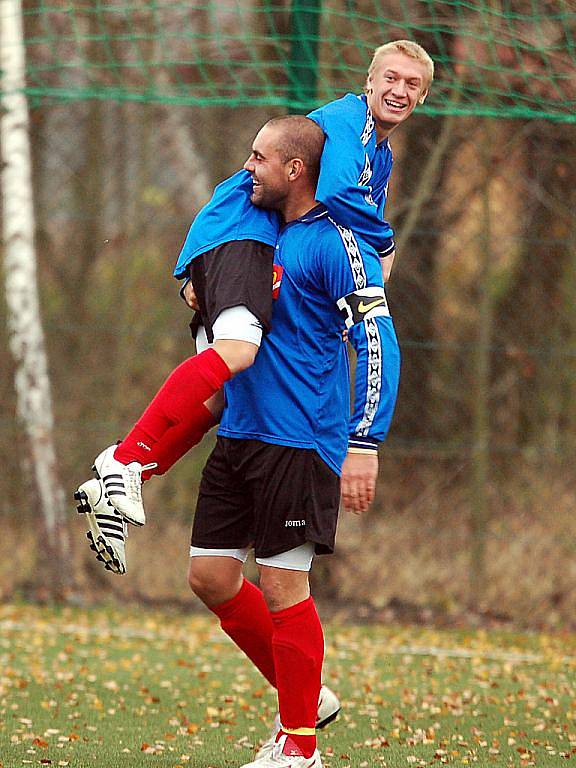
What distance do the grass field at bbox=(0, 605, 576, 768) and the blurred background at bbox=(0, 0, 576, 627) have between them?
37 centimetres

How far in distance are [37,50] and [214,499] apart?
4.93 meters

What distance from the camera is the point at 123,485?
3166 millimetres

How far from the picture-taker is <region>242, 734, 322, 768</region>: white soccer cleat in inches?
129

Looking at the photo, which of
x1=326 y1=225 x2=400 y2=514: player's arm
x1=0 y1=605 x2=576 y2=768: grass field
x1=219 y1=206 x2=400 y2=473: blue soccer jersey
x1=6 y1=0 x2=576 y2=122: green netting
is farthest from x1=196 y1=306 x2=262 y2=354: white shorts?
x1=6 y1=0 x2=576 y2=122: green netting

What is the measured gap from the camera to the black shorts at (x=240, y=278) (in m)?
3.25

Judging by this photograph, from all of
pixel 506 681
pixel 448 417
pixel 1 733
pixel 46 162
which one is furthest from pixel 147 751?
pixel 46 162

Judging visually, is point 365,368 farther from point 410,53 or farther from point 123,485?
point 410,53

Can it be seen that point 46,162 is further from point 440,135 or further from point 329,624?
point 329,624

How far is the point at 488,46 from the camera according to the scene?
6012 millimetres

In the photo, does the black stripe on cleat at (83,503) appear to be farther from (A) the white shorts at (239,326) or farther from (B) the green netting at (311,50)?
(B) the green netting at (311,50)

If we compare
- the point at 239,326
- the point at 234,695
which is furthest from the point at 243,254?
the point at 234,695

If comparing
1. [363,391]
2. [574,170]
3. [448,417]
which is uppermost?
Result: [574,170]

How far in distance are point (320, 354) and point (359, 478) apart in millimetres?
389

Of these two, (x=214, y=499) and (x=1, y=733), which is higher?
(x=214, y=499)
